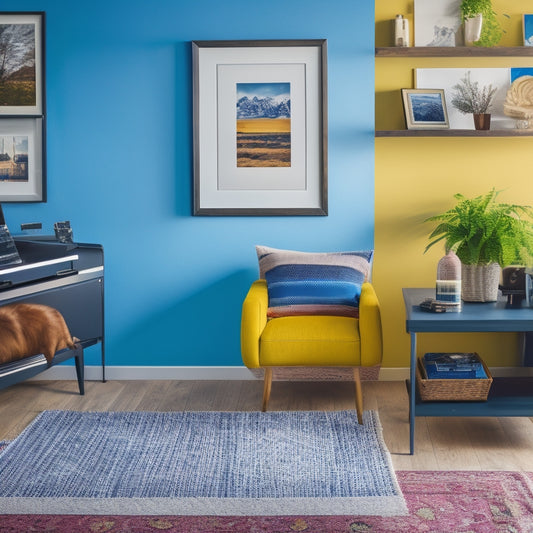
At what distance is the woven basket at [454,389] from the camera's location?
10.6ft

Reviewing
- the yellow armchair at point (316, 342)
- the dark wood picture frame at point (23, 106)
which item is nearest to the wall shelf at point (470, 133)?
the yellow armchair at point (316, 342)

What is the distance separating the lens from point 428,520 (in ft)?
8.34

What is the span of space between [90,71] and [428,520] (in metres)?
2.92

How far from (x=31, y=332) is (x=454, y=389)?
1909 millimetres

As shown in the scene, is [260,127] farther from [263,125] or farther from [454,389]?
[454,389]

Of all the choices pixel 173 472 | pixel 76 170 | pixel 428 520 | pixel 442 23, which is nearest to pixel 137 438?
pixel 173 472

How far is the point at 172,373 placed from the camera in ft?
14.2

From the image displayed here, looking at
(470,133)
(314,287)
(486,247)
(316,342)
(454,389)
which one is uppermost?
(470,133)

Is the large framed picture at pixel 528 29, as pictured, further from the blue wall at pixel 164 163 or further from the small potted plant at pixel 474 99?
the blue wall at pixel 164 163

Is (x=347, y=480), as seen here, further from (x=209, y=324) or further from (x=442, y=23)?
(x=442, y=23)

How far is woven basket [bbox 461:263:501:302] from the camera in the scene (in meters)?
3.42

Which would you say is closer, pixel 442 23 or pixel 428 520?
pixel 428 520

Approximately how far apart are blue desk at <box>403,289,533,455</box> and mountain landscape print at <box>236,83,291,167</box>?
1.23 m

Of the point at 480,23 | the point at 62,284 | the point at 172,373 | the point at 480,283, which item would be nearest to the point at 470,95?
the point at 480,23
